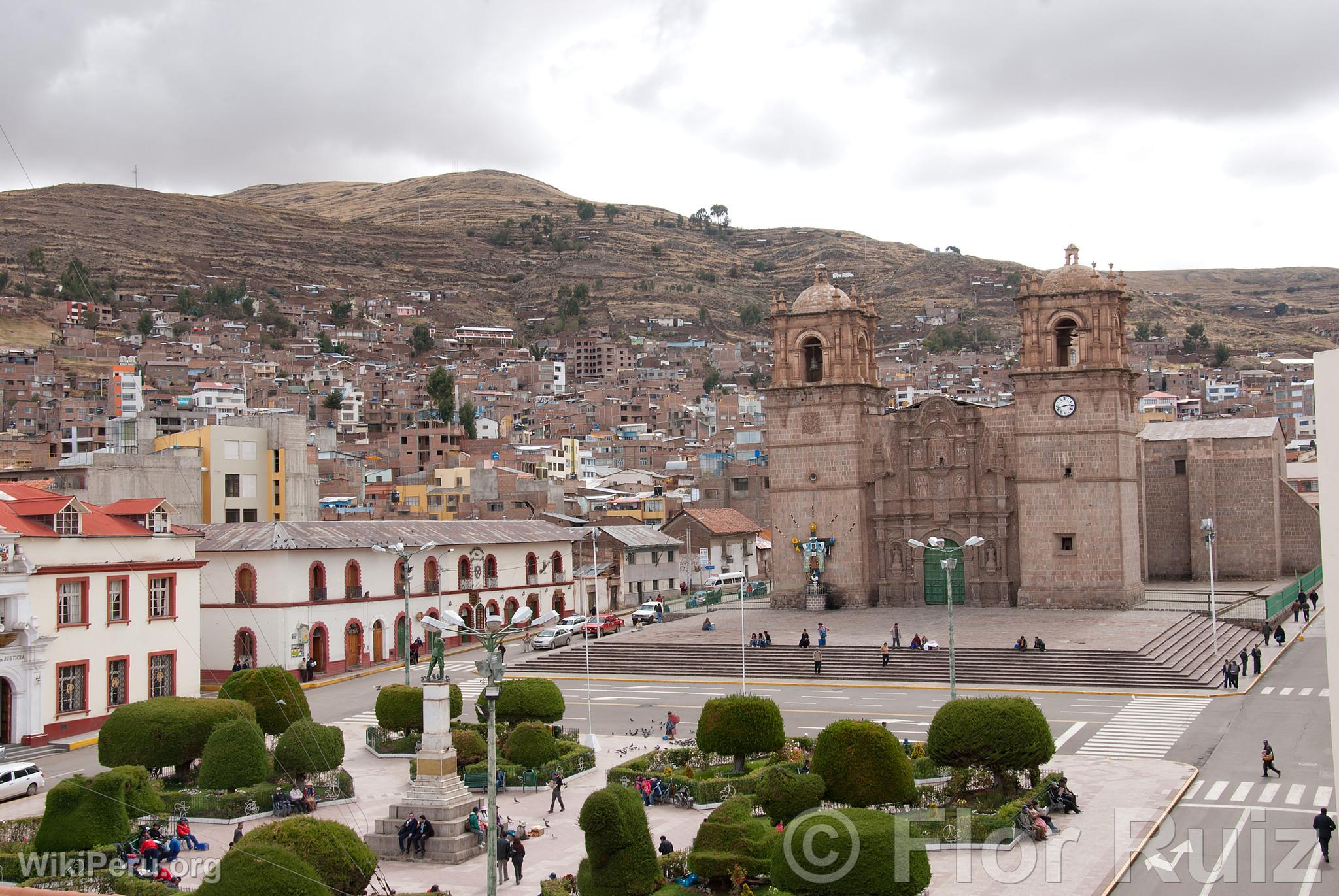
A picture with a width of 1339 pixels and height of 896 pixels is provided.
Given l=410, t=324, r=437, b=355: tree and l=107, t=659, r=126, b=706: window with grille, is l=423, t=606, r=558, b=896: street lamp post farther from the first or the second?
l=410, t=324, r=437, b=355: tree

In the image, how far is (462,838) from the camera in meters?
24.5

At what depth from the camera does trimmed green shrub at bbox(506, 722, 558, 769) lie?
99.9 feet

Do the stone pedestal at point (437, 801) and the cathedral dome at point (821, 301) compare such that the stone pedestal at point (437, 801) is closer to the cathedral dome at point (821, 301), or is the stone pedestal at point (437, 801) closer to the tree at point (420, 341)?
the cathedral dome at point (821, 301)

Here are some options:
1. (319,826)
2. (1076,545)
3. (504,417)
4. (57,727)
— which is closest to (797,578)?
(1076,545)

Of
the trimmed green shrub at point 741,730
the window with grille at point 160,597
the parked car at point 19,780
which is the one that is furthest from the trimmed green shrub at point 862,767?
the window with grille at point 160,597

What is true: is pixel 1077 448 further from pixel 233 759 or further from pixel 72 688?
pixel 72 688

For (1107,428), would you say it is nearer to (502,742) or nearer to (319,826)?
(502,742)

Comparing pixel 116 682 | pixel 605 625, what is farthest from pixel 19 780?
pixel 605 625

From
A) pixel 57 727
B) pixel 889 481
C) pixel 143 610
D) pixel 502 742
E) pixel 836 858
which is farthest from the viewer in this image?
pixel 889 481

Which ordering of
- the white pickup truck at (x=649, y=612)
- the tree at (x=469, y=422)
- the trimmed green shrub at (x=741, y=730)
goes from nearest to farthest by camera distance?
the trimmed green shrub at (x=741, y=730) → the white pickup truck at (x=649, y=612) → the tree at (x=469, y=422)

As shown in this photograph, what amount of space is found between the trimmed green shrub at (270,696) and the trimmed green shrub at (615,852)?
14.6 meters

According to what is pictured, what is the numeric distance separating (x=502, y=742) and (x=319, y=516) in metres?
49.1

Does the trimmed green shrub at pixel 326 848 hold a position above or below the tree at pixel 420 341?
below

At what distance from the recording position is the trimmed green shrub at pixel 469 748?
30234 mm
